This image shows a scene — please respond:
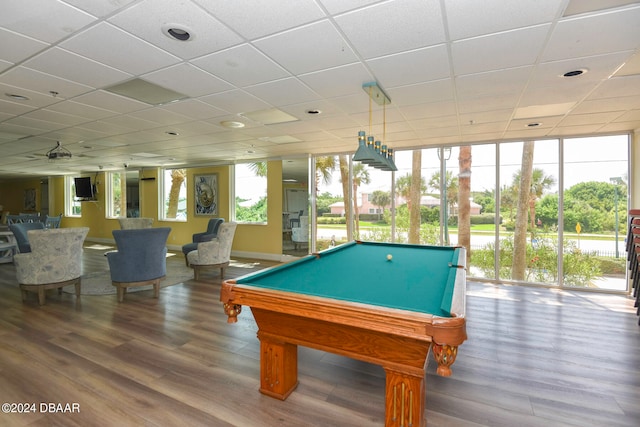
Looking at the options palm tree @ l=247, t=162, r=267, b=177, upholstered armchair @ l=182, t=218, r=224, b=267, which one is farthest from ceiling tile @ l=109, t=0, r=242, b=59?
palm tree @ l=247, t=162, r=267, b=177

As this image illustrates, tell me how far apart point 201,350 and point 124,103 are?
297 cm

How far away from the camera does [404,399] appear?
180 centimetres

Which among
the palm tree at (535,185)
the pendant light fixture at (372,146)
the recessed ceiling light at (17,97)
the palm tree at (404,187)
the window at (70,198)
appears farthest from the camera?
the window at (70,198)

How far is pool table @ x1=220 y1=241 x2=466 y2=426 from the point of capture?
5.11 ft

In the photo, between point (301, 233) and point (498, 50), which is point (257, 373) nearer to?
point (498, 50)

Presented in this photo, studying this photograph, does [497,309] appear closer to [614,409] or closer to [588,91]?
[614,409]

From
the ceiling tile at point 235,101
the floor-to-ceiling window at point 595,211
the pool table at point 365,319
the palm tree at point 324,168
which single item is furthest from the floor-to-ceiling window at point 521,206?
the pool table at point 365,319

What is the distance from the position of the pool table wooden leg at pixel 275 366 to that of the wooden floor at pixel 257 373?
0.25 ft

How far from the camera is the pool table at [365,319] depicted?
5.11ft

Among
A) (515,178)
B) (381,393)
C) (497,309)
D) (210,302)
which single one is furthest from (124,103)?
(515,178)

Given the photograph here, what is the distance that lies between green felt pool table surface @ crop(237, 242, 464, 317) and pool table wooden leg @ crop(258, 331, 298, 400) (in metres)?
0.43

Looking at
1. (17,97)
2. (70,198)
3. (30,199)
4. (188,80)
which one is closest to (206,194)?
(17,97)

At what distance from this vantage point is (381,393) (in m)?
2.32

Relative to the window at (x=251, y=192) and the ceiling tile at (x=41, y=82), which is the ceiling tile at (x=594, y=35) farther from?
the window at (x=251, y=192)
